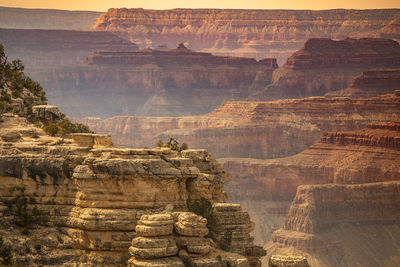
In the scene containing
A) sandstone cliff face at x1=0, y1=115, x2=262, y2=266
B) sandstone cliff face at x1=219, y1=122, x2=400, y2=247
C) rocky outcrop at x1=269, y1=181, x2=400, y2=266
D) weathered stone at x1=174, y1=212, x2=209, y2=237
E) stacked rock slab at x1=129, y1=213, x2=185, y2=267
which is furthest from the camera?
sandstone cliff face at x1=219, y1=122, x2=400, y2=247

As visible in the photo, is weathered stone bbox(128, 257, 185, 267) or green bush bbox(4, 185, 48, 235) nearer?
weathered stone bbox(128, 257, 185, 267)

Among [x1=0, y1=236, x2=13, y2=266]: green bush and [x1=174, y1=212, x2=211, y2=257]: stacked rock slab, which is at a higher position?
[x1=174, y1=212, x2=211, y2=257]: stacked rock slab

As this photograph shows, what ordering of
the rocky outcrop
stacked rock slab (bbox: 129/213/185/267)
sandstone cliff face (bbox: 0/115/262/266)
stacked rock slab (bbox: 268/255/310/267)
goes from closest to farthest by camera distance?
stacked rock slab (bbox: 129/213/185/267), sandstone cliff face (bbox: 0/115/262/266), stacked rock slab (bbox: 268/255/310/267), the rocky outcrop

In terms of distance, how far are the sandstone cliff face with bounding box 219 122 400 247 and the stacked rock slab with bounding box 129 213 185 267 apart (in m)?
118

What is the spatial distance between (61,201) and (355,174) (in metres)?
119

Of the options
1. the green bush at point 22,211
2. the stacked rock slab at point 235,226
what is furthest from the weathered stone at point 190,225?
the green bush at point 22,211

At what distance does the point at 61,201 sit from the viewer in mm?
52812

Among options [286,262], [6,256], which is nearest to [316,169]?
[286,262]

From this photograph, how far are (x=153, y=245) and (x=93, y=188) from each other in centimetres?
400

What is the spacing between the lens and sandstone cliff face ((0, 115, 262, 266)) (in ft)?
165

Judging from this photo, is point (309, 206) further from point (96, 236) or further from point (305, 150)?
point (96, 236)

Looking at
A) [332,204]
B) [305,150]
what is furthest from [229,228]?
[305,150]

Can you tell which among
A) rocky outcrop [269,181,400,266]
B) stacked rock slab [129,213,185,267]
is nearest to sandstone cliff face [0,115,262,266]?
stacked rock slab [129,213,185,267]

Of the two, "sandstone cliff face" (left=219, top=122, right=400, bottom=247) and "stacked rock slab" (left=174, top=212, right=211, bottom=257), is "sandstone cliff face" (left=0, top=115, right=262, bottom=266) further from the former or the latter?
"sandstone cliff face" (left=219, top=122, right=400, bottom=247)
